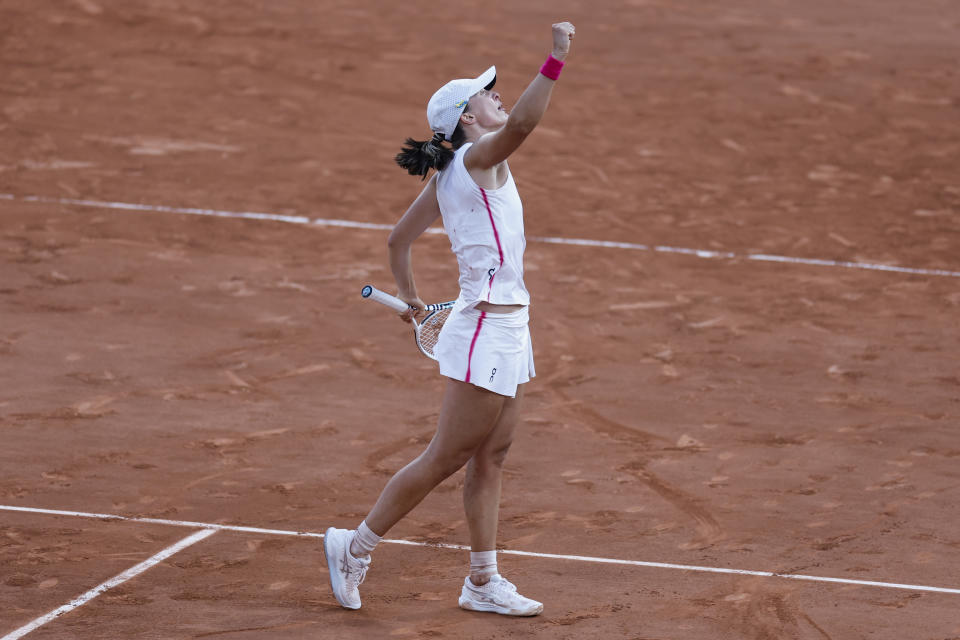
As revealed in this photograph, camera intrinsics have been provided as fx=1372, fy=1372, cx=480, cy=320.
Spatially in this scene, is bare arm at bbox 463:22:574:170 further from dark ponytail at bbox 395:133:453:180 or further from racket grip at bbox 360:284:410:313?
racket grip at bbox 360:284:410:313

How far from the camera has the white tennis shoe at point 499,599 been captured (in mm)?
5668

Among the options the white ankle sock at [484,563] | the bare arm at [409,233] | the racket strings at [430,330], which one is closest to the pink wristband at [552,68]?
the bare arm at [409,233]

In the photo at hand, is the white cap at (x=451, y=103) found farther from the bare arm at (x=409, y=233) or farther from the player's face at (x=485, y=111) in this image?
the bare arm at (x=409, y=233)

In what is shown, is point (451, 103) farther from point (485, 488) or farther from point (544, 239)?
point (544, 239)

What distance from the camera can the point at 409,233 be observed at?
5734 mm

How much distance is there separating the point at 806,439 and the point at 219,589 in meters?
4.08

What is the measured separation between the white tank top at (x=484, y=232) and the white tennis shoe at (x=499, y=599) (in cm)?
119

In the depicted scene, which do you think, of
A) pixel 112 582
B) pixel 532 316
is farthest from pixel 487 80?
pixel 532 316

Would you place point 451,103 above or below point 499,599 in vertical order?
above

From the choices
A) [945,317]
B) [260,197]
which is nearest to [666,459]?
[945,317]

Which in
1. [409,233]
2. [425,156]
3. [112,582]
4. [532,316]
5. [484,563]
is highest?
[425,156]

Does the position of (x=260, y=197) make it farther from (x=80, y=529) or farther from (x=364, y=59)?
(x=80, y=529)

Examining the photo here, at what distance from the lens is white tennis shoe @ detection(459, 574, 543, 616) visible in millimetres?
5668

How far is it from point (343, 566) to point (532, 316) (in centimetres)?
567
